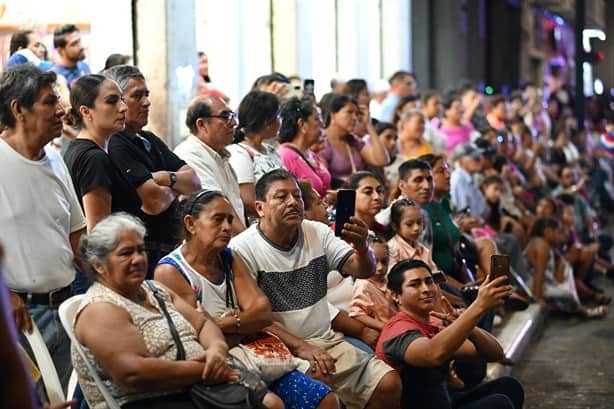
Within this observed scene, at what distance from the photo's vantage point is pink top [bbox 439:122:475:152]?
43.8ft

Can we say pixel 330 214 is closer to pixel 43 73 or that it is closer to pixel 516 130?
pixel 43 73

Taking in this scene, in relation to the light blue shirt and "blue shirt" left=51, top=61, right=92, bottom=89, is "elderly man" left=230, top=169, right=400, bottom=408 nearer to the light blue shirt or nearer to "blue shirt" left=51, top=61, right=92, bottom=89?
"blue shirt" left=51, top=61, right=92, bottom=89

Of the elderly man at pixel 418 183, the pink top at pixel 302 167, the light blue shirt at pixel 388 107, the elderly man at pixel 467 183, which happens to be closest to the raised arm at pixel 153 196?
the pink top at pixel 302 167

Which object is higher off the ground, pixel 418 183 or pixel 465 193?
pixel 418 183

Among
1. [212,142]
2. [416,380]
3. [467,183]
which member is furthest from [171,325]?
[467,183]

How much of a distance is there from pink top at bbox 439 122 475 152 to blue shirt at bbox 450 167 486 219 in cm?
160

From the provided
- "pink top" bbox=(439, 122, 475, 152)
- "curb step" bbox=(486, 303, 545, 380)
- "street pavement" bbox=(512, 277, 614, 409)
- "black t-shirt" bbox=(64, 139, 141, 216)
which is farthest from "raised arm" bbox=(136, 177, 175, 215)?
"pink top" bbox=(439, 122, 475, 152)

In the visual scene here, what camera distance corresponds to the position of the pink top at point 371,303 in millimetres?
6988

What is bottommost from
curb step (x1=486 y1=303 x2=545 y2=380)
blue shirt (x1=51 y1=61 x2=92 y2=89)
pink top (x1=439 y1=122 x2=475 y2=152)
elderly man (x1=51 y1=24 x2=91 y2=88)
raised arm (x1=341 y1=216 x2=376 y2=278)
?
curb step (x1=486 y1=303 x2=545 y2=380)

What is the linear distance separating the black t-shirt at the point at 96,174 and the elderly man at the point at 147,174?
0.13m

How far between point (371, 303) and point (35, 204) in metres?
2.47

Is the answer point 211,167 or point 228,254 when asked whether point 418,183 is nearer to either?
point 211,167

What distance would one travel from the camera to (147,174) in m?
6.09

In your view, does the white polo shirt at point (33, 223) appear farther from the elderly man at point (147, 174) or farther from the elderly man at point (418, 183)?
the elderly man at point (418, 183)
